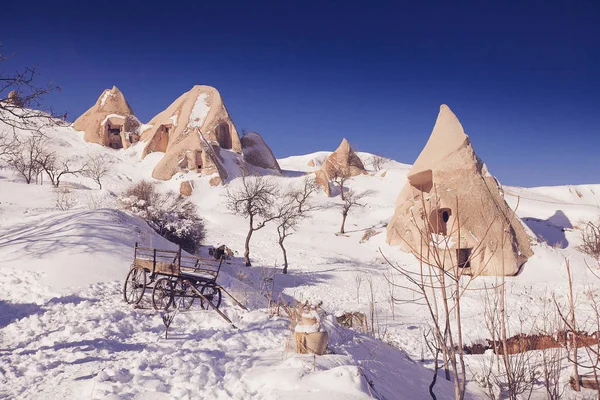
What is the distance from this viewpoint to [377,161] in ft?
231

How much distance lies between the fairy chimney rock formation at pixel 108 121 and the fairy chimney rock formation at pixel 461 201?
3240cm

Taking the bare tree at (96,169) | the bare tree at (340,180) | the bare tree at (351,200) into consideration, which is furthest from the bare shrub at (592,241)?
the bare tree at (96,169)

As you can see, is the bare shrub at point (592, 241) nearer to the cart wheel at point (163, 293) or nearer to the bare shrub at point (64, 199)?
the cart wheel at point (163, 293)

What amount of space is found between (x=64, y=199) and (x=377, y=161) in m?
57.7

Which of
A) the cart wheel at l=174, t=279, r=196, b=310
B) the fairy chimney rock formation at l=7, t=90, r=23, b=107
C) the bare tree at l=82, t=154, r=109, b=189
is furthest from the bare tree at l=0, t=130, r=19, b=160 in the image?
the cart wheel at l=174, t=279, r=196, b=310

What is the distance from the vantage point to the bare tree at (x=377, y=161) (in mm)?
70125

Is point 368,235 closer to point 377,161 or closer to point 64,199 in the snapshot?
point 64,199

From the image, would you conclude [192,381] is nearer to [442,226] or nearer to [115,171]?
[442,226]

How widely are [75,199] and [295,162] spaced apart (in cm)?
5657

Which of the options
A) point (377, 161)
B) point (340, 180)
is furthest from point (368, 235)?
point (377, 161)

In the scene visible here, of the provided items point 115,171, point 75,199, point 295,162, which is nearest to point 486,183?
point 75,199

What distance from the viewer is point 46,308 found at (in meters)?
5.79

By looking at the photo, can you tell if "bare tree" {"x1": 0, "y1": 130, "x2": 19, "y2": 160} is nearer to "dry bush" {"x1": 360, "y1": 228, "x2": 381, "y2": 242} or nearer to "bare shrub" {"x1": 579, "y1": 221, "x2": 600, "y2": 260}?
"bare shrub" {"x1": 579, "y1": 221, "x2": 600, "y2": 260}

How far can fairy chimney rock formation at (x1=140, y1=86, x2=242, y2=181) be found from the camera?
32.1 meters
